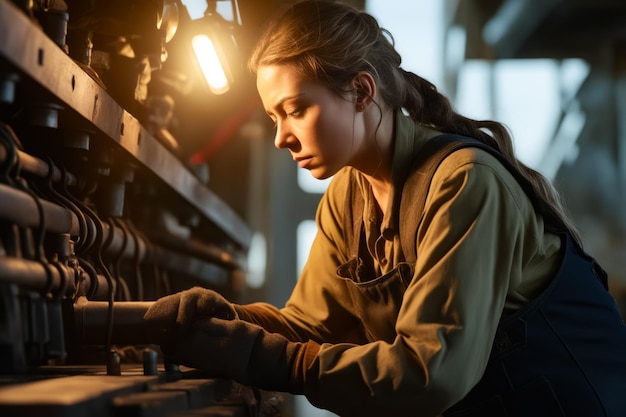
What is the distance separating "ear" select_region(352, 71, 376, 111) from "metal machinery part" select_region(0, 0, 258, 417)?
0.48m

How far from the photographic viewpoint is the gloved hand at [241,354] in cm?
156

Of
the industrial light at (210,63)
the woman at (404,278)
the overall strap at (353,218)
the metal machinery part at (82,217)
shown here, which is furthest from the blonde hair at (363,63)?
the industrial light at (210,63)

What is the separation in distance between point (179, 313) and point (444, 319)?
0.47 metres

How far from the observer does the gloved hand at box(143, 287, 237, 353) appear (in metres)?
1.62

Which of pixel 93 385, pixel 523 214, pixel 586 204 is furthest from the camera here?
pixel 586 204

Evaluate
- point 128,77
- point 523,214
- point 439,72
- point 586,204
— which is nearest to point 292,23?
point 128,77

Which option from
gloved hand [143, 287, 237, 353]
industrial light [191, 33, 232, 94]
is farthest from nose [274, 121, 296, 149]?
industrial light [191, 33, 232, 94]

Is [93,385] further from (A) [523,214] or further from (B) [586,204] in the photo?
(B) [586,204]

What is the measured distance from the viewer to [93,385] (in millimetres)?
1104

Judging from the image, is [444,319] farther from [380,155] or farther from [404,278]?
[380,155]

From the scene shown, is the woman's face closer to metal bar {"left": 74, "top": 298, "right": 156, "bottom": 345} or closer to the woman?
the woman

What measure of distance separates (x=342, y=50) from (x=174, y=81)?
98 centimetres

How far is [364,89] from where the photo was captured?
1.91m

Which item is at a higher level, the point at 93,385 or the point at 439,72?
the point at 439,72
